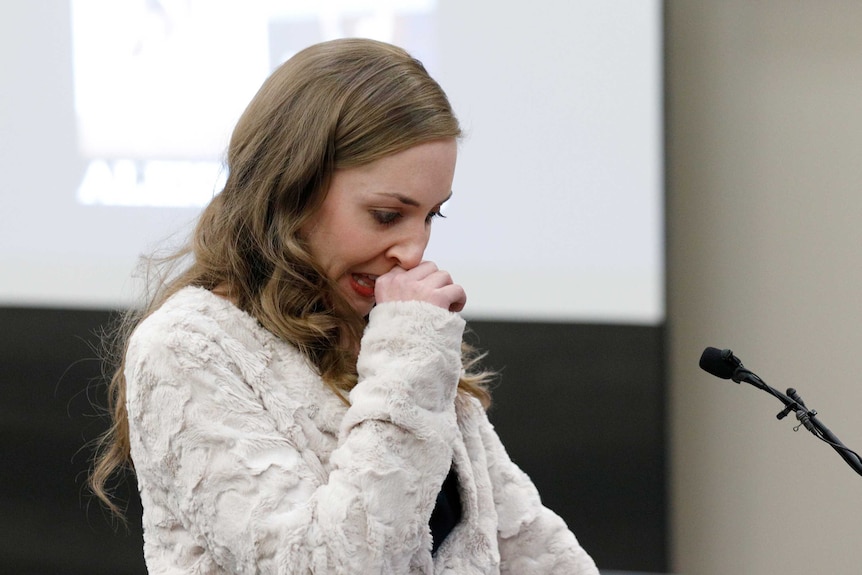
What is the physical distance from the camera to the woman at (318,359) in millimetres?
1171

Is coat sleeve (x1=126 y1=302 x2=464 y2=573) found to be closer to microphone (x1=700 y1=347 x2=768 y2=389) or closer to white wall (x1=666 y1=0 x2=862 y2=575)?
microphone (x1=700 y1=347 x2=768 y2=389)

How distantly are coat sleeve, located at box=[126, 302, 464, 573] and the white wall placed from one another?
175 centimetres

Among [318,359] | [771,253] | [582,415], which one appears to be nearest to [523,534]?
[318,359]

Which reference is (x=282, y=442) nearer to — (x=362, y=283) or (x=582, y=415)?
(x=362, y=283)

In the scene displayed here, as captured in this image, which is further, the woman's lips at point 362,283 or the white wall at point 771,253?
the white wall at point 771,253

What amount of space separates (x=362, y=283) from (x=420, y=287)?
11 cm

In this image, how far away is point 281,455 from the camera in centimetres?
121

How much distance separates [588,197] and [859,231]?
0.74 metres

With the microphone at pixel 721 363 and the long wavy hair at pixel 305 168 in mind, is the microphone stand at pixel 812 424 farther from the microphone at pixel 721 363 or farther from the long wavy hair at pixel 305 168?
the long wavy hair at pixel 305 168

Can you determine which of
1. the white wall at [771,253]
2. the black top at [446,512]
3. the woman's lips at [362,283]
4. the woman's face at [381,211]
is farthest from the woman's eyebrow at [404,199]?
the white wall at [771,253]

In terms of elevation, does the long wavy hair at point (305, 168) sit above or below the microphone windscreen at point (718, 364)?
above

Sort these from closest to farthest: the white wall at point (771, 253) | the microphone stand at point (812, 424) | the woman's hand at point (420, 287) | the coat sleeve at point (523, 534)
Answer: the microphone stand at point (812, 424), the woman's hand at point (420, 287), the coat sleeve at point (523, 534), the white wall at point (771, 253)

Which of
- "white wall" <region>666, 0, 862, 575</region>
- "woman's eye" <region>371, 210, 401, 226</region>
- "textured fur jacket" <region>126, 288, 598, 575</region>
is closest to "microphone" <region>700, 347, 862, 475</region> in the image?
"textured fur jacket" <region>126, 288, 598, 575</region>

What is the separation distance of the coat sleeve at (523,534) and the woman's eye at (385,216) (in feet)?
1.34
